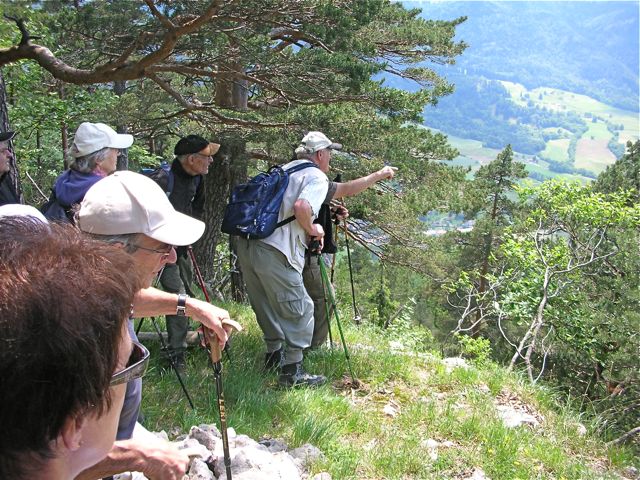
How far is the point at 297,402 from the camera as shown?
425 centimetres

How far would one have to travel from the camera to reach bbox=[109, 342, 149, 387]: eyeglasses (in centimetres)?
135

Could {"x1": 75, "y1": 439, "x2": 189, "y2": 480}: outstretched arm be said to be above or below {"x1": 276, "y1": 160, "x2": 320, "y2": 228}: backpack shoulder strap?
below

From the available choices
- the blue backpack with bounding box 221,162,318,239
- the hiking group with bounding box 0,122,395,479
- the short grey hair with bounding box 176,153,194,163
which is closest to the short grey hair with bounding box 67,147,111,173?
the hiking group with bounding box 0,122,395,479

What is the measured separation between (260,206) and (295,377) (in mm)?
1512

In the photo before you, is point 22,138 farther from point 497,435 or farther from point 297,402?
point 497,435

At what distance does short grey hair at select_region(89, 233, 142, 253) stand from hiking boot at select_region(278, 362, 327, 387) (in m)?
2.86

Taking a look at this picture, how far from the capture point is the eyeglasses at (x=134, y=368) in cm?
135

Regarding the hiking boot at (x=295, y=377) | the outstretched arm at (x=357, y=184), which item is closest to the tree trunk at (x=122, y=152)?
the outstretched arm at (x=357, y=184)

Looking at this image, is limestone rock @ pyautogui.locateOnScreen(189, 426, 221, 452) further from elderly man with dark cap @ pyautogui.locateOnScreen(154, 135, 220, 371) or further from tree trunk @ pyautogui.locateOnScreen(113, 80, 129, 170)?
tree trunk @ pyautogui.locateOnScreen(113, 80, 129, 170)

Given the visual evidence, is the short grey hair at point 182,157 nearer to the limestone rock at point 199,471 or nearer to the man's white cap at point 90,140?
the man's white cap at point 90,140

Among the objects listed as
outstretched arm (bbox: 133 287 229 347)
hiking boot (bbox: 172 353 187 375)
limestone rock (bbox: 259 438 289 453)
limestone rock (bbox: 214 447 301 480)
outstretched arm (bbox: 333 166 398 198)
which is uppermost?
outstretched arm (bbox: 333 166 398 198)

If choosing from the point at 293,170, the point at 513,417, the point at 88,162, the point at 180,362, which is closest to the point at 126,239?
the point at 88,162

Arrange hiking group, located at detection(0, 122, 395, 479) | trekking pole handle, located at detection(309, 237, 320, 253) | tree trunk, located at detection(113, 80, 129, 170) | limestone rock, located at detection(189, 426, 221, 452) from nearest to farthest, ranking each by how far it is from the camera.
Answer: hiking group, located at detection(0, 122, 395, 479) < limestone rock, located at detection(189, 426, 221, 452) < trekking pole handle, located at detection(309, 237, 320, 253) < tree trunk, located at detection(113, 80, 129, 170)

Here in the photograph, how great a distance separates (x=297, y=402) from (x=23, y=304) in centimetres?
348
